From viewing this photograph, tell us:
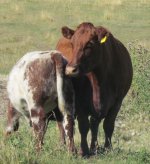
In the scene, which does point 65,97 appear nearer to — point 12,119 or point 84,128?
point 12,119

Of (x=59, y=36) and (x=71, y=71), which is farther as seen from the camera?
(x=59, y=36)

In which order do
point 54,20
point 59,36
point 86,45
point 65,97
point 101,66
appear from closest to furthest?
1. point 65,97
2. point 86,45
3. point 101,66
4. point 59,36
5. point 54,20

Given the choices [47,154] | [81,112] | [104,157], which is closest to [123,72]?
[81,112]

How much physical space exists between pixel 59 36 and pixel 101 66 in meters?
17.7

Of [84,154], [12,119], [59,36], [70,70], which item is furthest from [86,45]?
[59,36]

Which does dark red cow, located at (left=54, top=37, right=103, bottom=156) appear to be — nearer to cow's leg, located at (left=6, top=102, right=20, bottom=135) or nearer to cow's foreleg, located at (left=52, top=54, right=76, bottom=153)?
cow's foreleg, located at (left=52, top=54, right=76, bottom=153)

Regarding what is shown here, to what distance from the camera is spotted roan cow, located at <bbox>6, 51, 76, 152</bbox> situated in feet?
27.8

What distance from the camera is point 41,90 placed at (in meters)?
8.44

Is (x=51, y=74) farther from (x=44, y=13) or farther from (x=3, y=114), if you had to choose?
(x=44, y=13)

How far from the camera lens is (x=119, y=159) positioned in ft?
28.8

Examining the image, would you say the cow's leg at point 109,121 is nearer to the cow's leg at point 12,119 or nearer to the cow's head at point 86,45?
the cow's head at point 86,45

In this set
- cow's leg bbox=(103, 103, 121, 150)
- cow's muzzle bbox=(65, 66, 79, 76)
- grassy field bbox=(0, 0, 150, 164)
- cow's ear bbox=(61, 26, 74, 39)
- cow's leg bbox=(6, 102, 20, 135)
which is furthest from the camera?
cow's leg bbox=(103, 103, 121, 150)

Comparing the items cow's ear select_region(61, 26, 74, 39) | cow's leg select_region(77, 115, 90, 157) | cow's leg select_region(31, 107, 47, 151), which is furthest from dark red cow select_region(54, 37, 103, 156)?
cow's leg select_region(31, 107, 47, 151)

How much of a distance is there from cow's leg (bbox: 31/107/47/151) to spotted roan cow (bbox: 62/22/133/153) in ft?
1.98
